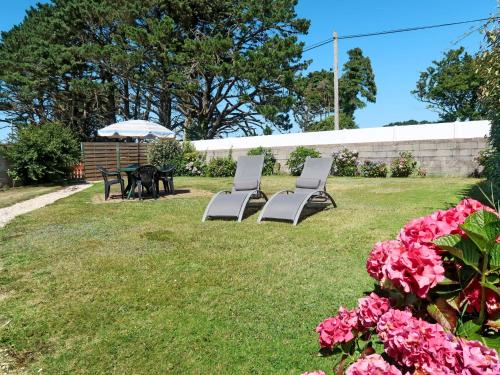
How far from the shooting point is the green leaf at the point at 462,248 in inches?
44.8

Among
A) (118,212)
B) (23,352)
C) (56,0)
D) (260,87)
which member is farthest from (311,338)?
(56,0)

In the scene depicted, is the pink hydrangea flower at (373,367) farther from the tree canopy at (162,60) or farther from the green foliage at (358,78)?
the green foliage at (358,78)

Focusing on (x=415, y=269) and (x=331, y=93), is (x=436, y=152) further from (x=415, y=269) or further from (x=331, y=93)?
(x=331, y=93)

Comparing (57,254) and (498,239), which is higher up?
(498,239)

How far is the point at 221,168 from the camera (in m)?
16.4

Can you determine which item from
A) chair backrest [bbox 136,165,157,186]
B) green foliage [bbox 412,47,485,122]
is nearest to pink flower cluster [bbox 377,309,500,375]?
chair backrest [bbox 136,165,157,186]

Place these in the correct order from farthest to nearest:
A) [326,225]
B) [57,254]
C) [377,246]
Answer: [326,225] → [57,254] → [377,246]

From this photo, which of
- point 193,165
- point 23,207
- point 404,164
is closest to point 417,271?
point 23,207

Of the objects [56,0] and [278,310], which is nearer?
[278,310]

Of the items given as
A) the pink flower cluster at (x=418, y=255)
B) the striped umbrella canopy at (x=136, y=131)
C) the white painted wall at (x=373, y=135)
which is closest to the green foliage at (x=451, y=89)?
the white painted wall at (x=373, y=135)

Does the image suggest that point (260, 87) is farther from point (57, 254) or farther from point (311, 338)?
point (311, 338)

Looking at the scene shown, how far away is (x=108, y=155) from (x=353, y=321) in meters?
18.2

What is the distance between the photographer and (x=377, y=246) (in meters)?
1.32

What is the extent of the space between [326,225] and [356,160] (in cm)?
842
